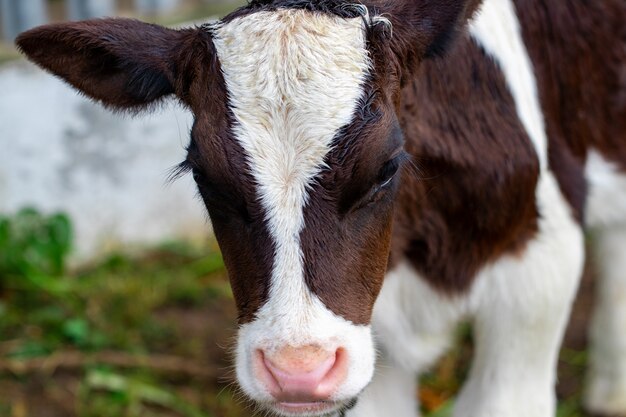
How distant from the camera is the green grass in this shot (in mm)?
4965

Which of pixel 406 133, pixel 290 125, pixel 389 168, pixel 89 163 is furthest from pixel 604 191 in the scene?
pixel 89 163

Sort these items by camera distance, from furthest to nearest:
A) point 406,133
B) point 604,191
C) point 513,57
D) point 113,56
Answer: point 604,191, point 513,57, point 406,133, point 113,56

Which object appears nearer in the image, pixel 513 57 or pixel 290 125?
pixel 290 125

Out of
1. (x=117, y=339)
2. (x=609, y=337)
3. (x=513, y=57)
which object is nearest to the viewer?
(x=513, y=57)

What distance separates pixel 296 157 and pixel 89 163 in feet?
10.1

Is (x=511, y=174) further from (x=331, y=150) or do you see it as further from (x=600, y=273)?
(x=600, y=273)

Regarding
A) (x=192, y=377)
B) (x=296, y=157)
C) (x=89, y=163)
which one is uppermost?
(x=296, y=157)

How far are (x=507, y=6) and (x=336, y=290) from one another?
154 centimetres

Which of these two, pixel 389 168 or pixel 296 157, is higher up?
pixel 296 157

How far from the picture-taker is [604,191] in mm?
4449

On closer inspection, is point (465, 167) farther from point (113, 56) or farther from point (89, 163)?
point (89, 163)

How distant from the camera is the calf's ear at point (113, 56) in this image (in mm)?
3330

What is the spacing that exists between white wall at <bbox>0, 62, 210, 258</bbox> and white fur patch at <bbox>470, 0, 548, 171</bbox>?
6.81ft

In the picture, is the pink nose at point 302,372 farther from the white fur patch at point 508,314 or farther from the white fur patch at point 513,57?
the white fur patch at point 513,57
